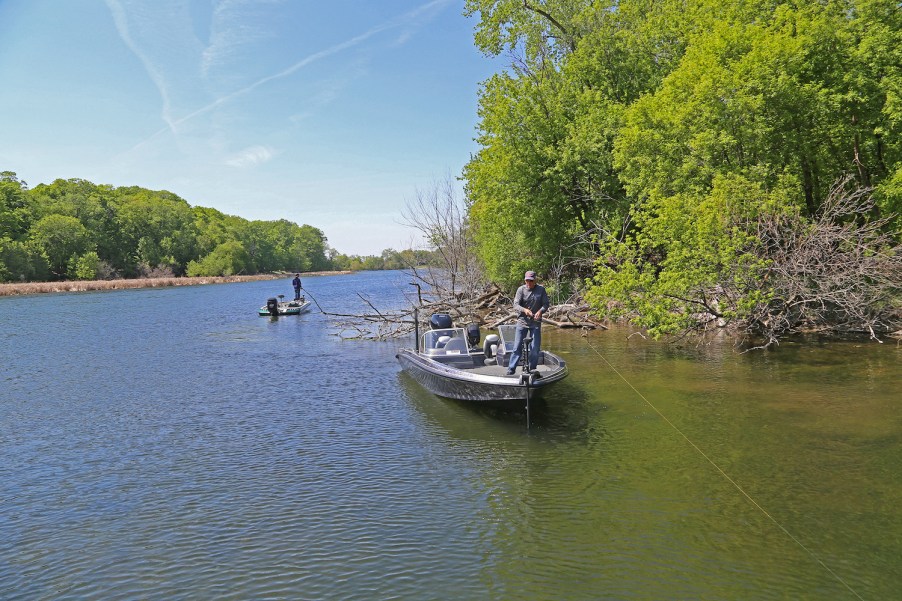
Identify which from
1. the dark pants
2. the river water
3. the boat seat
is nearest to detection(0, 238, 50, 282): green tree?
the river water

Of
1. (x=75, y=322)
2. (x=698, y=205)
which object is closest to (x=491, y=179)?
(x=698, y=205)

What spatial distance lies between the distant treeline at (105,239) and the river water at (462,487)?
5532 cm

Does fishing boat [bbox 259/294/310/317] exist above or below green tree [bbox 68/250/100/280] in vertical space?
below

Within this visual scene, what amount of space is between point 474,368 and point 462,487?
5.02 m

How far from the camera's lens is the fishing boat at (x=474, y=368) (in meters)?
10.1

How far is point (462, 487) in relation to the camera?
299 inches

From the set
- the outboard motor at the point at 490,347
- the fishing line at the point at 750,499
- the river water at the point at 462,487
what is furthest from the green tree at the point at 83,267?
the fishing line at the point at 750,499

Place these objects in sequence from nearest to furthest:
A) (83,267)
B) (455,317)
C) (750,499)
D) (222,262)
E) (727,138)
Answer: (750,499), (727,138), (455,317), (83,267), (222,262)

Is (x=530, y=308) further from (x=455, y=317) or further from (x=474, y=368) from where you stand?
(x=455, y=317)

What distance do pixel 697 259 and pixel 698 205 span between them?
1.67 meters

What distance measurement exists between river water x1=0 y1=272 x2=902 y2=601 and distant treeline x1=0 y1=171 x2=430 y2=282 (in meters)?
55.3

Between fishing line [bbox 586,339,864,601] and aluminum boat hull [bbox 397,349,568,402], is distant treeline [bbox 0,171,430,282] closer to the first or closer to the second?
aluminum boat hull [bbox 397,349,568,402]

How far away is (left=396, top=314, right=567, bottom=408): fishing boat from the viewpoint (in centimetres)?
1005

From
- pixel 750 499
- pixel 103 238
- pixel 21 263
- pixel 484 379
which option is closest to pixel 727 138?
pixel 484 379
